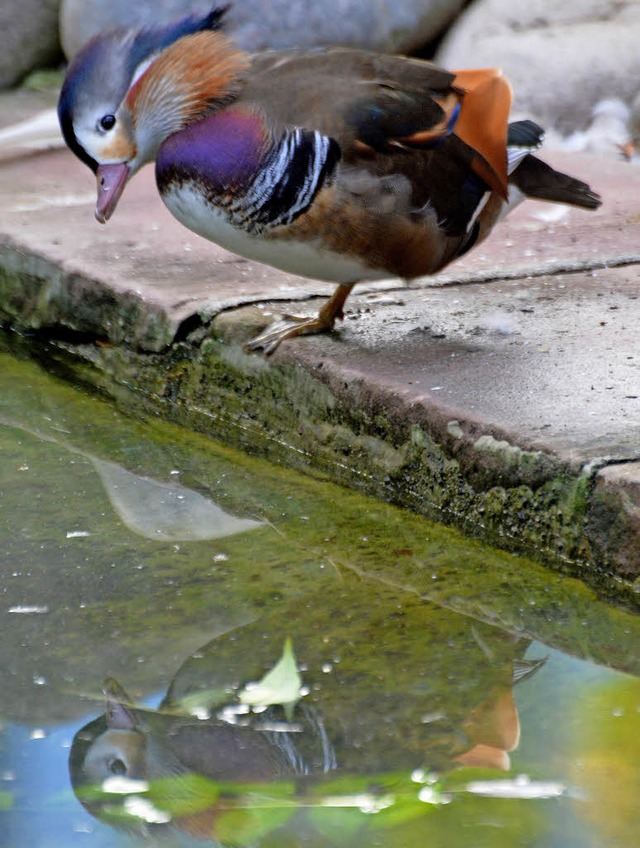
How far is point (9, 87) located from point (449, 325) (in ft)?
11.4

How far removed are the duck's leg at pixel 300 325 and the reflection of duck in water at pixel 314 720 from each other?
852mm

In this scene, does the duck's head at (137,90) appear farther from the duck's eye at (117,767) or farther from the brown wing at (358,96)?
the duck's eye at (117,767)

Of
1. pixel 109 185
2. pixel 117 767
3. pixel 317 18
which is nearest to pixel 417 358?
pixel 109 185

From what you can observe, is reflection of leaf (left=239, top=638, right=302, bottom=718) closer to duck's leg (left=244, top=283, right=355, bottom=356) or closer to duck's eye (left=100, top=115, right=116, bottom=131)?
duck's leg (left=244, top=283, right=355, bottom=356)

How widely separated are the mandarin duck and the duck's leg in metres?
0.01

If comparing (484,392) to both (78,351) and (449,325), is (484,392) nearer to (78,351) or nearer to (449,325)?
(449,325)

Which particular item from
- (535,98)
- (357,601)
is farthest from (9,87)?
(357,601)

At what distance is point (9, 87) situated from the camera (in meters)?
5.73

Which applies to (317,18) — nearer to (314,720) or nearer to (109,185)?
(109,185)

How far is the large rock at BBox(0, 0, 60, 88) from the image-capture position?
18.6ft

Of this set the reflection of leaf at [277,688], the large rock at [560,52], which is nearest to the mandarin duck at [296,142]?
the reflection of leaf at [277,688]

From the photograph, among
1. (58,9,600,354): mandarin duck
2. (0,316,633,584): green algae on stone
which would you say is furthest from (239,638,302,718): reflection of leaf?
(58,9,600,354): mandarin duck

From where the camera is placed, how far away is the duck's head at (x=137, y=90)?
2.55 meters

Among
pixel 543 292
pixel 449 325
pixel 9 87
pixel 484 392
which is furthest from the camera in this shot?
pixel 9 87
